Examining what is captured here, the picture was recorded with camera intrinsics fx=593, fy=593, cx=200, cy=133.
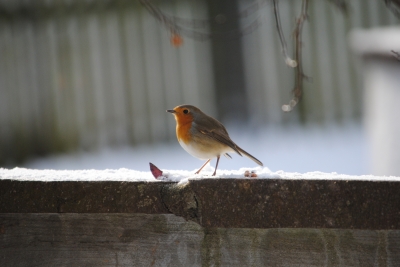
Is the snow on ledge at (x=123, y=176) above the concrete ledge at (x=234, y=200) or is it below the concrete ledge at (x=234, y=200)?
above

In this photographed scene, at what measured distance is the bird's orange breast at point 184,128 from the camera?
2.73m

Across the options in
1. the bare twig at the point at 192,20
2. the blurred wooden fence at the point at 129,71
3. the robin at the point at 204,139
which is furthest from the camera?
Result: the blurred wooden fence at the point at 129,71

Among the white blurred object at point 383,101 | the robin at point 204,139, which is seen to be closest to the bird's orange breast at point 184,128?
the robin at point 204,139

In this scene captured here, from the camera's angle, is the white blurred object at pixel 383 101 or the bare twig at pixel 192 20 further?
the white blurred object at pixel 383 101

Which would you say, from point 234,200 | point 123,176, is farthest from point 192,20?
point 234,200

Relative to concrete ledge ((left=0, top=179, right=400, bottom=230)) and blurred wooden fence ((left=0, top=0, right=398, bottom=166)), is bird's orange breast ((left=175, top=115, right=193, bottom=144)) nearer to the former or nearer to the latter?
concrete ledge ((left=0, top=179, right=400, bottom=230))

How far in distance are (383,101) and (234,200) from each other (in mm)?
4032

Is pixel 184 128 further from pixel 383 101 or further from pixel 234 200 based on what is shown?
pixel 383 101

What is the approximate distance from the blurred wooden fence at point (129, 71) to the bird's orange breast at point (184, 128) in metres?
5.52

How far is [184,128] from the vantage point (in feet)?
9.04

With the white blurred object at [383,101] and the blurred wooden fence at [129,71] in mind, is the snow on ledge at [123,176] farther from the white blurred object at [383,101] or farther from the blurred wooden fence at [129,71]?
the blurred wooden fence at [129,71]

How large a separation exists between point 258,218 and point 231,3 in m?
6.96

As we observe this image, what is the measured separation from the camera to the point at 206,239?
5.65 feet

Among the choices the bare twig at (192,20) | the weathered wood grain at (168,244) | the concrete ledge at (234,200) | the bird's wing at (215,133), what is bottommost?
the weathered wood grain at (168,244)
